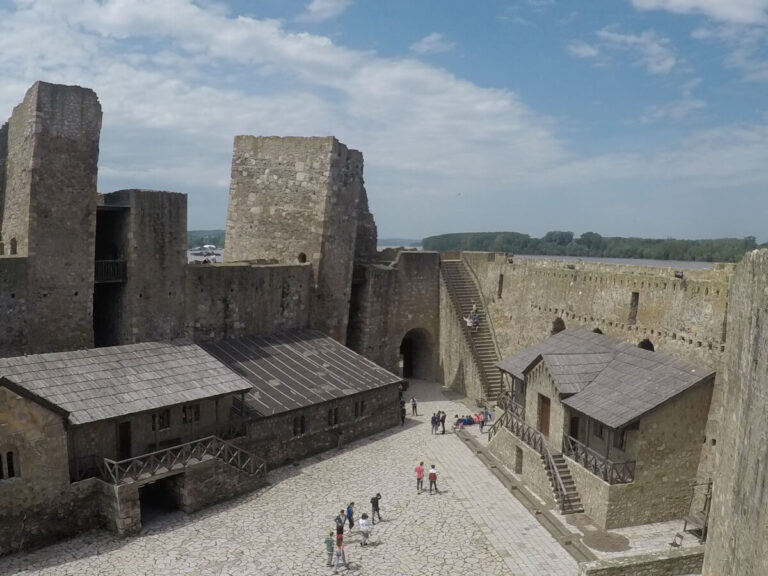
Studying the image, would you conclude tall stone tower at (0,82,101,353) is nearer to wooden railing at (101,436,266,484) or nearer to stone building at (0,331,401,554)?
stone building at (0,331,401,554)

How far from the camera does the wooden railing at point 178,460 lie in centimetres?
1532

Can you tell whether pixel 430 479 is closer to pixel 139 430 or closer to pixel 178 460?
pixel 178 460

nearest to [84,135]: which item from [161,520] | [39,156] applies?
[39,156]

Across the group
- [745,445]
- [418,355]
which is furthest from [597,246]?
[745,445]

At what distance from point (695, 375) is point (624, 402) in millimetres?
1922

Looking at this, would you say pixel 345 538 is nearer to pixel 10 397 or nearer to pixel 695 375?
pixel 10 397

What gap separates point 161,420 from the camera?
16.8 metres

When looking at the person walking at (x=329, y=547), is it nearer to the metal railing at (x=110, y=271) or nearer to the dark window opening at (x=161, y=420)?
the dark window opening at (x=161, y=420)

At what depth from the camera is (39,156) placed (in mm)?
18500

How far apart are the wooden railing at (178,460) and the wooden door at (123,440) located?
0.97 feet

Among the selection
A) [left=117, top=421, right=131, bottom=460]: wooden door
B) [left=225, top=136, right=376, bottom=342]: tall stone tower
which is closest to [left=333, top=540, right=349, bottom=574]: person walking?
[left=117, top=421, right=131, bottom=460]: wooden door

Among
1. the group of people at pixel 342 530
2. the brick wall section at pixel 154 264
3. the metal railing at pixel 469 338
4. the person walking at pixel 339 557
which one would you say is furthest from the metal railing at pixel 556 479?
the brick wall section at pixel 154 264

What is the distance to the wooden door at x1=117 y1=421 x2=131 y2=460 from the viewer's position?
16.0 metres

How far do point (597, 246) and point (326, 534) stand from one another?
2445 inches
